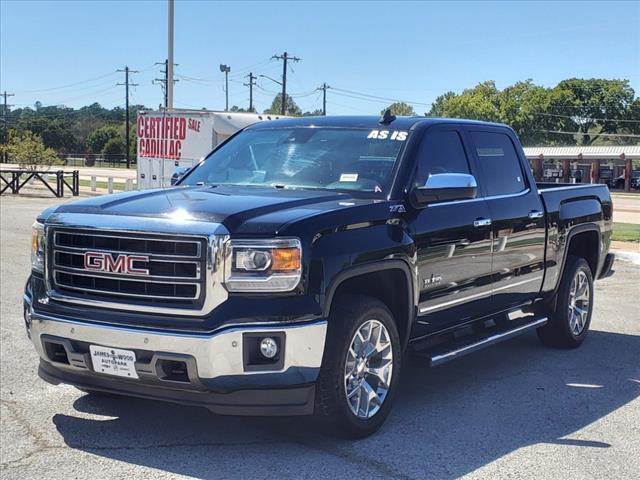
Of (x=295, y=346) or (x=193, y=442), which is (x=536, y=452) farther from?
(x=193, y=442)

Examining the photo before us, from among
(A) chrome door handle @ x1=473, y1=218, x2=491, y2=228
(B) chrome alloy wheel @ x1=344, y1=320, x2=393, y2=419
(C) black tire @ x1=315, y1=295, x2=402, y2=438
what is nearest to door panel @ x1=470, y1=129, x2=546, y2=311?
(A) chrome door handle @ x1=473, y1=218, x2=491, y2=228

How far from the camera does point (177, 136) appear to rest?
2050cm

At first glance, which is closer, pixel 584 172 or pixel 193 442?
pixel 193 442

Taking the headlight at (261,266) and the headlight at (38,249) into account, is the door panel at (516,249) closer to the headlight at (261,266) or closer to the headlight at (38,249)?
the headlight at (261,266)

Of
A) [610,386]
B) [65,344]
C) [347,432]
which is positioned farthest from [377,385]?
[610,386]

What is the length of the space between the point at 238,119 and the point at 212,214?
15797 millimetres

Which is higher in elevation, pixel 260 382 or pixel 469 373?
pixel 260 382

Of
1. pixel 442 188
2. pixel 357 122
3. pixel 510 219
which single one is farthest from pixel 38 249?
pixel 510 219

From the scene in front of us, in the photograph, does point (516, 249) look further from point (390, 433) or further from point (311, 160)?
point (390, 433)

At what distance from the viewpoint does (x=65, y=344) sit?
4.32 m

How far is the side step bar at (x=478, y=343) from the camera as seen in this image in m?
5.21

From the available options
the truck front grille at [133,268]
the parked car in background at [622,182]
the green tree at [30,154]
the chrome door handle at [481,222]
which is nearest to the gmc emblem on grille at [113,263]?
the truck front grille at [133,268]

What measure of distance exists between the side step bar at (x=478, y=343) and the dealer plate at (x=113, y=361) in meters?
2.01

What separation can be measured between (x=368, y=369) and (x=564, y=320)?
312cm
